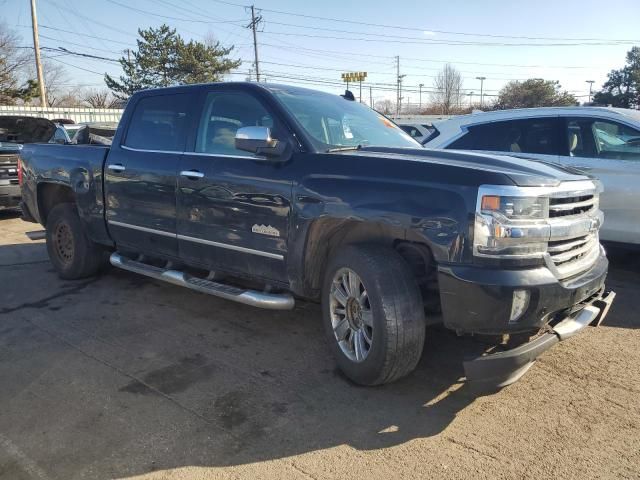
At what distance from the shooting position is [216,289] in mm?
4266

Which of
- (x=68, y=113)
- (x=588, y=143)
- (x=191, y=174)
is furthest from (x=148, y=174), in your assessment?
(x=68, y=113)

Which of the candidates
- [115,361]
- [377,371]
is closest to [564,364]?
[377,371]

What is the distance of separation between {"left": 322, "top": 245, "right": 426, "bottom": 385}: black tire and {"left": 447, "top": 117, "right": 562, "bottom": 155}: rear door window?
3.77 metres

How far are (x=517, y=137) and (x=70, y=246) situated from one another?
5332 millimetres

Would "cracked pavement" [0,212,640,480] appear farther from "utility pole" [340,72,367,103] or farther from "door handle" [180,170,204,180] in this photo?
"utility pole" [340,72,367,103]

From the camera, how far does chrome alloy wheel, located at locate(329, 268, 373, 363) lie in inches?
134

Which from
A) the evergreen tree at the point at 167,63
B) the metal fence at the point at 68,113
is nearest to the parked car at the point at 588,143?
the metal fence at the point at 68,113

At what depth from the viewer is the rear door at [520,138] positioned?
6.23 m

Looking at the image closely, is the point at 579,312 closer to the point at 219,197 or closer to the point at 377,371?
the point at 377,371

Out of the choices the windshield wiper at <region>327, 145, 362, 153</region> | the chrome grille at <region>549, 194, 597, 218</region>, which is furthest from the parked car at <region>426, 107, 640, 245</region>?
the windshield wiper at <region>327, 145, 362, 153</region>

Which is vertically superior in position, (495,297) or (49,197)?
(49,197)

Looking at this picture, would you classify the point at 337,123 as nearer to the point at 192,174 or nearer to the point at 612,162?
the point at 192,174

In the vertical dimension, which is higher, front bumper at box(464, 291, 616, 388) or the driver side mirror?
the driver side mirror

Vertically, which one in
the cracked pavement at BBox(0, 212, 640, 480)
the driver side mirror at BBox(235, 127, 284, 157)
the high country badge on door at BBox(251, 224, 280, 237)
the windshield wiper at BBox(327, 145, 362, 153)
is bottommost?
the cracked pavement at BBox(0, 212, 640, 480)
